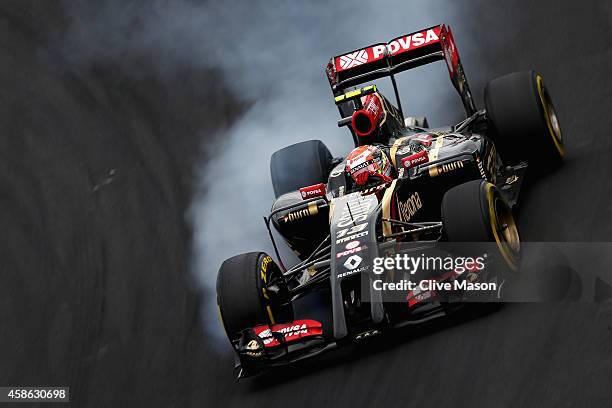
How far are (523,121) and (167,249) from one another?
218 inches

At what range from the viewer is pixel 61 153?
19547mm

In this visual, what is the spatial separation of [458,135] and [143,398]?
193 inches

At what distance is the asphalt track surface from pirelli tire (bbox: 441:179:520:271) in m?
0.69

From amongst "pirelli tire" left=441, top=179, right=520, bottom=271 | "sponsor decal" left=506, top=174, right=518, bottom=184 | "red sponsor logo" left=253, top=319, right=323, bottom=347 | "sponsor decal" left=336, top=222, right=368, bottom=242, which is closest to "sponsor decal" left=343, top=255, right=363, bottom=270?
"sponsor decal" left=336, top=222, right=368, bottom=242

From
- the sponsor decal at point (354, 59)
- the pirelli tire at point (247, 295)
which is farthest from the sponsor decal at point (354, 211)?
the sponsor decal at point (354, 59)

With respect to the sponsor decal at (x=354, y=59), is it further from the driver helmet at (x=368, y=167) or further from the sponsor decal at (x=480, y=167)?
the sponsor decal at (x=480, y=167)

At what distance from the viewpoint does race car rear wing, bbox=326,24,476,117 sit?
14.2 metres

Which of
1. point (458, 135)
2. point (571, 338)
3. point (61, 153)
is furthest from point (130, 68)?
point (571, 338)

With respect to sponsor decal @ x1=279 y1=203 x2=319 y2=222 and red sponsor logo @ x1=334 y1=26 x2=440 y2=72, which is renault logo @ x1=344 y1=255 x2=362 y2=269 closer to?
sponsor decal @ x1=279 y1=203 x2=319 y2=222

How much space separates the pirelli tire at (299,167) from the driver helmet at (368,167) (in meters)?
1.71

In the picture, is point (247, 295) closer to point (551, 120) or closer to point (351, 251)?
point (351, 251)

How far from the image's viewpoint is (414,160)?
1237 centimetres

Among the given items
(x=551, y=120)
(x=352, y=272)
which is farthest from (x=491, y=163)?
(x=352, y=272)

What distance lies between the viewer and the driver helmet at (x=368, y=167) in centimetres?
1276
